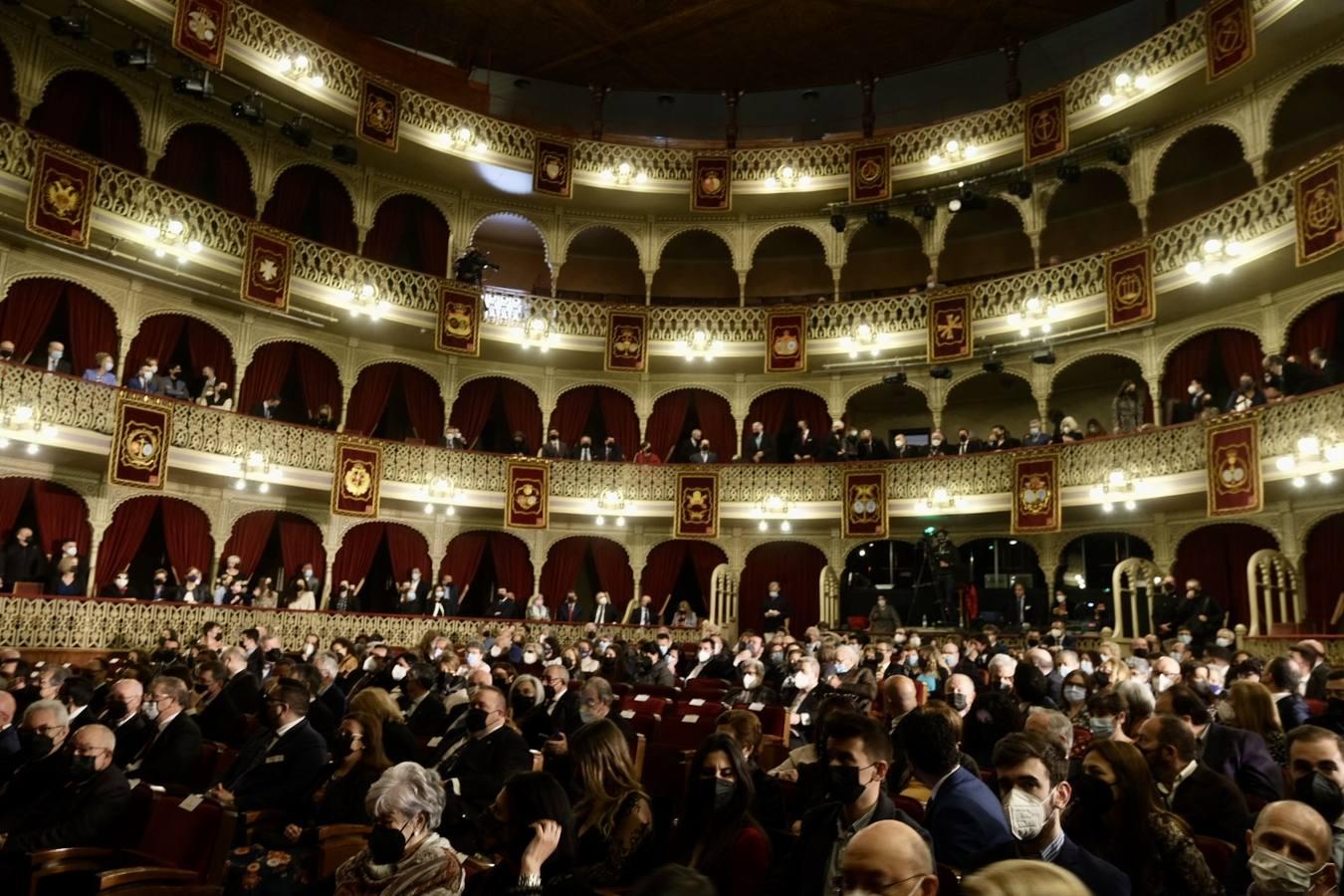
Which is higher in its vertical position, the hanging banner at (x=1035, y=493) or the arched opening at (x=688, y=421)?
the arched opening at (x=688, y=421)

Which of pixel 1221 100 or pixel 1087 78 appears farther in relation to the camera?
pixel 1087 78

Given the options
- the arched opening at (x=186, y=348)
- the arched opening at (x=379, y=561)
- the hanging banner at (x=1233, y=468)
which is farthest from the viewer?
the arched opening at (x=379, y=561)

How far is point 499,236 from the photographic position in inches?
888

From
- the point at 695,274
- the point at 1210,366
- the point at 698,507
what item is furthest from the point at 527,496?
the point at 1210,366

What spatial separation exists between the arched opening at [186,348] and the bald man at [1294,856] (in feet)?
56.1

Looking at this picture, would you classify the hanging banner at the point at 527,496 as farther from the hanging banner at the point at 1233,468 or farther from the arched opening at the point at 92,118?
the hanging banner at the point at 1233,468

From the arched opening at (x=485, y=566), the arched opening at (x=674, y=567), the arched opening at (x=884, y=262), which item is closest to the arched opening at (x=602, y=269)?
the arched opening at (x=884, y=262)

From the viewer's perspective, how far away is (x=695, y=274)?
76.4ft

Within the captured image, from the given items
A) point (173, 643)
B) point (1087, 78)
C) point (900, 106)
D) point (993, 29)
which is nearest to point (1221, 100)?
point (1087, 78)

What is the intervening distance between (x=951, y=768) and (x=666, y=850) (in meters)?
1.17

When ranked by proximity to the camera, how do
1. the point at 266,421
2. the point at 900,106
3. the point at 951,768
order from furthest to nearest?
the point at 900,106 < the point at 266,421 < the point at 951,768

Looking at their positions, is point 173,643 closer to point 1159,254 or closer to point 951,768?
point 951,768

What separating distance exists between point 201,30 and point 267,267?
3741 millimetres

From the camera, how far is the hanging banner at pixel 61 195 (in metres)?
14.0
